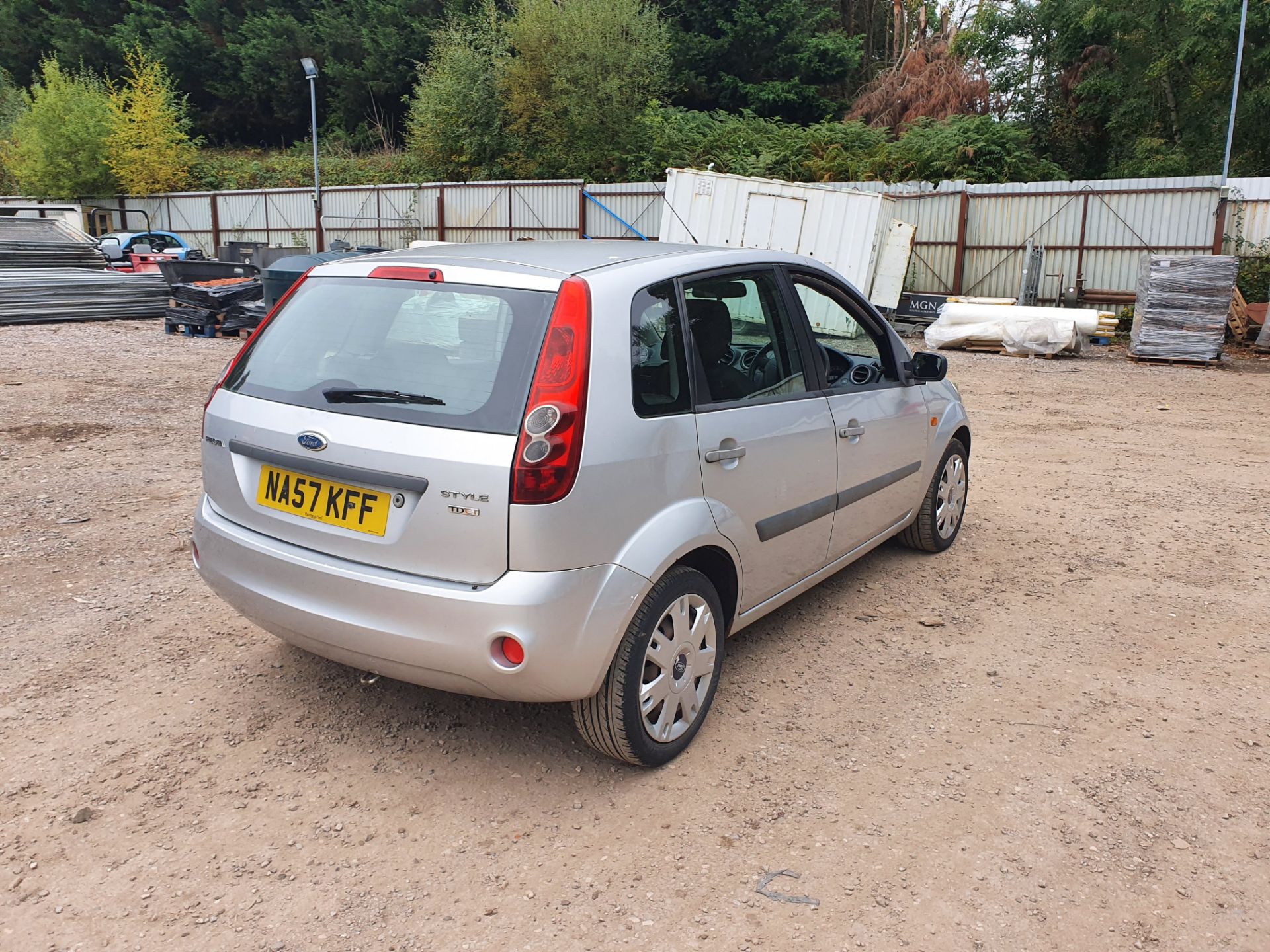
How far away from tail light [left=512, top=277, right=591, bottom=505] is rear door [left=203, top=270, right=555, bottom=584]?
4 cm

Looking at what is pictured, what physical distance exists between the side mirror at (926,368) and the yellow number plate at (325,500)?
2.64m

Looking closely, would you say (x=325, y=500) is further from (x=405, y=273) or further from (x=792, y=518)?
(x=792, y=518)

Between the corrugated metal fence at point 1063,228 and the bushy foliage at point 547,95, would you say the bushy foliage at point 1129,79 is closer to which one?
the corrugated metal fence at point 1063,228

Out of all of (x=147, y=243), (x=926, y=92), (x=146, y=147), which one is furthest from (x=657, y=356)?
(x=146, y=147)

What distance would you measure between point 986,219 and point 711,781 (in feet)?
58.5

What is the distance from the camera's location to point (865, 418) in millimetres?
3967

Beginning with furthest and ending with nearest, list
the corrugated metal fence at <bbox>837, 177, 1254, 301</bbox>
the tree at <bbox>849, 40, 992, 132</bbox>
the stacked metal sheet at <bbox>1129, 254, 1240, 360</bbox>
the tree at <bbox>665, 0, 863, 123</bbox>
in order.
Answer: the tree at <bbox>665, 0, 863, 123</bbox> → the tree at <bbox>849, 40, 992, 132</bbox> → the corrugated metal fence at <bbox>837, 177, 1254, 301</bbox> → the stacked metal sheet at <bbox>1129, 254, 1240, 360</bbox>

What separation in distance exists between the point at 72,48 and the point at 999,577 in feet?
191

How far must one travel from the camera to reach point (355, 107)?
4525 centimetres

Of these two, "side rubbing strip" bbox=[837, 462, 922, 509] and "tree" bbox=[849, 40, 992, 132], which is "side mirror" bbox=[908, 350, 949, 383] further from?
"tree" bbox=[849, 40, 992, 132]

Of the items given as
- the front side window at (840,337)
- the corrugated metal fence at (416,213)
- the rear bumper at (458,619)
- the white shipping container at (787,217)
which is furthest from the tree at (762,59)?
the rear bumper at (458,619)

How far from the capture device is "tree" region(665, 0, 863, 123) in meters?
35.2

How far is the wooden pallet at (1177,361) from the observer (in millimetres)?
13258

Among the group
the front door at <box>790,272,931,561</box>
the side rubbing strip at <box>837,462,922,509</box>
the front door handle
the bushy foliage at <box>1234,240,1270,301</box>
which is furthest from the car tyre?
the bushy foliage at <box>1234,240,1270,301</box>
